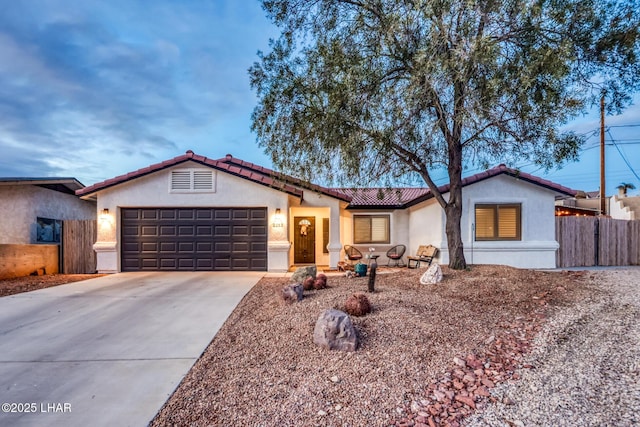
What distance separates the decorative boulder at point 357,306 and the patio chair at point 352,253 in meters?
7.58

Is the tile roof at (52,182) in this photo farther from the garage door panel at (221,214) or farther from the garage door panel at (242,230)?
the garage door panel at (242,230)

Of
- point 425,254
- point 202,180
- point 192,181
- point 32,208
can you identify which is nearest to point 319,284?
point 425,254

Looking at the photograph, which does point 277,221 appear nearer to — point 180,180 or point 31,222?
point 180,180

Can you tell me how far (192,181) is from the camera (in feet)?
36.0

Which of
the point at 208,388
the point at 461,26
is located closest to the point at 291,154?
the point at 461,26

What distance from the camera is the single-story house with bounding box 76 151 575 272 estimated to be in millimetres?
10805

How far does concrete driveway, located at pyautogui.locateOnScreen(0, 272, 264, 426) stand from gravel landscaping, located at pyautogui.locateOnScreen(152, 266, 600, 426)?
356 millimetres

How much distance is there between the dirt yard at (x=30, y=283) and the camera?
7976mm

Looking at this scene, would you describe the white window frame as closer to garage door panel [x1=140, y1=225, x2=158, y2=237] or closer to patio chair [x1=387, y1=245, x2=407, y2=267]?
patio chair [x1=387, y1=245, x2=407, y2=267]

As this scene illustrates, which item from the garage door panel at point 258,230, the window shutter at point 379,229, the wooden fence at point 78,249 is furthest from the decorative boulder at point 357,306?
the wooden fence at point 78,249

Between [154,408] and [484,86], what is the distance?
7147 mm

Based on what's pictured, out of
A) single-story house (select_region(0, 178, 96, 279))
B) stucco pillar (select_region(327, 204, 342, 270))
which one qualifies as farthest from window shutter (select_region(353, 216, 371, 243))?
single-story house (select_region(0, 178, 96, 279))

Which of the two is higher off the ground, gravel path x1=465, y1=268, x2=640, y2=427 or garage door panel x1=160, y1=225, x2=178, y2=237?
garage door panel x1=160, y1=225, x2=178, y2=237

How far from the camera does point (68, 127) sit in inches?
826
